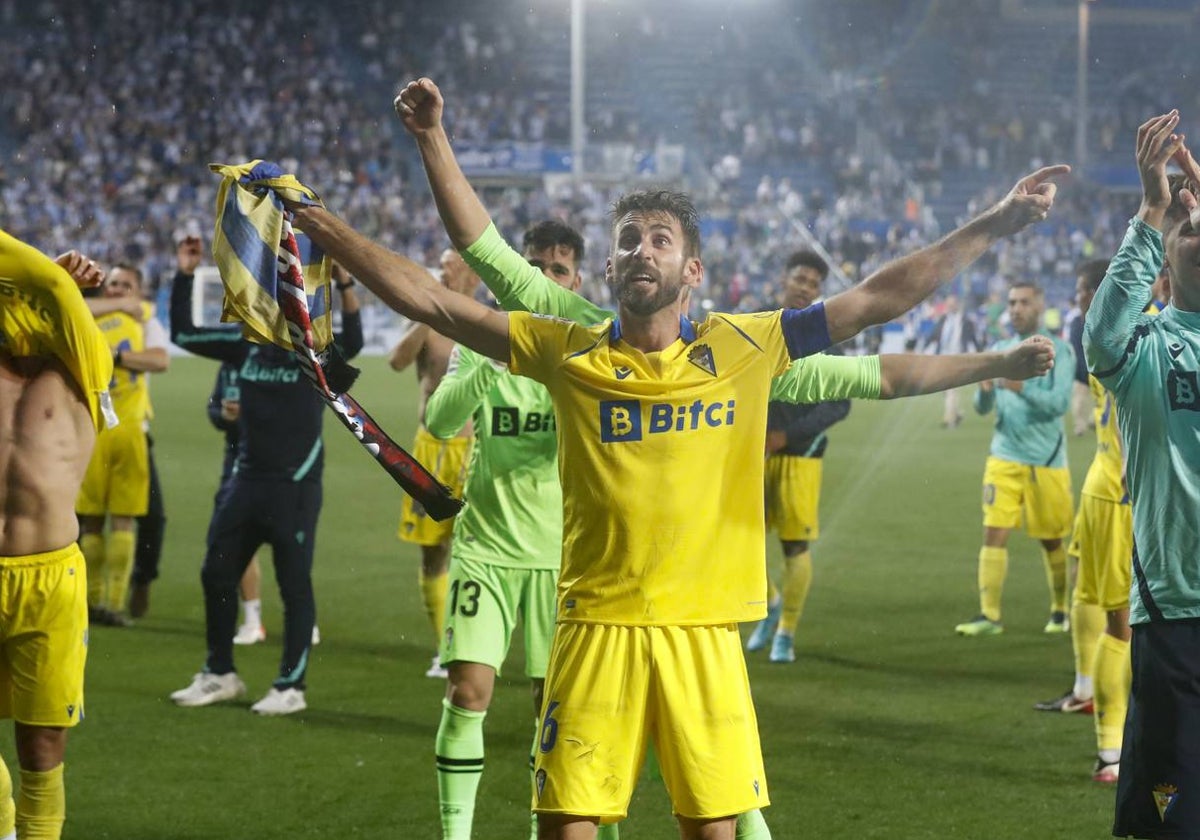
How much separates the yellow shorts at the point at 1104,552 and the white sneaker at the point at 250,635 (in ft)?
16.0

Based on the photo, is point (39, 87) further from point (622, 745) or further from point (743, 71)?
point (622, 745)

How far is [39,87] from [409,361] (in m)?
34.6

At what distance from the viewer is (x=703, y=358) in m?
3.84

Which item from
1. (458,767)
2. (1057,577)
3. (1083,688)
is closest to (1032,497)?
(1057,577)

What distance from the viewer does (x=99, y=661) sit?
8.89 meters

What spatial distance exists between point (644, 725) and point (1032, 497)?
21.5 ft

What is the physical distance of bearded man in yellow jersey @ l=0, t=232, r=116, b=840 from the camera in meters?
4.73

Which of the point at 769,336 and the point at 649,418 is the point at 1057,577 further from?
the point at 649,418

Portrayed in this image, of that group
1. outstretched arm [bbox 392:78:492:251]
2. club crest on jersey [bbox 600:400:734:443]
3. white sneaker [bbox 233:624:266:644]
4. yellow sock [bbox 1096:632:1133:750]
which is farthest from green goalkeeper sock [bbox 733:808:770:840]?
white sneaker [bbox 233:624:266:644]

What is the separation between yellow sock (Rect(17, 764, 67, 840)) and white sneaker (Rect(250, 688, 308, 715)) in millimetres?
2797

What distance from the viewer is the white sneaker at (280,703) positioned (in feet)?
25.0

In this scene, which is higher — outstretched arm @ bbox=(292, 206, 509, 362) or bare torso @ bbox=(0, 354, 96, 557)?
outstretched arm @ bbox=(292, 206, 509, 362)

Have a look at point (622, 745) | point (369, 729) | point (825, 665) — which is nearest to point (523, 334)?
point (622, 745)

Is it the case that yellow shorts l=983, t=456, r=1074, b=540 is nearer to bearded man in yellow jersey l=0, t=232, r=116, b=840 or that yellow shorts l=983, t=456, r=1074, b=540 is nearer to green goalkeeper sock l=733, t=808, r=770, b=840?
green goalkeeper sock l=733, t=808, r=770, b=840
